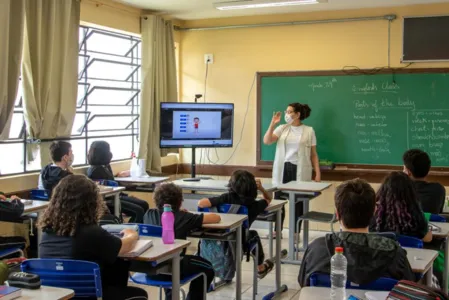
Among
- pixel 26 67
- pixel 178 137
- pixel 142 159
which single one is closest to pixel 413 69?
pixel 178 137

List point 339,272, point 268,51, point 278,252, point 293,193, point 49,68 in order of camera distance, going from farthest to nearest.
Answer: point 268,51 < point 293,193 < point 49,68 < point 278,252 < point 339,272

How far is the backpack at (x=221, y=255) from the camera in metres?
4.34

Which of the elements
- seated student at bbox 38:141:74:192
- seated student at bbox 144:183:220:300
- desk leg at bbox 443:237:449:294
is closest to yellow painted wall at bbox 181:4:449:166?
seated student at bbox 38:141:74:192

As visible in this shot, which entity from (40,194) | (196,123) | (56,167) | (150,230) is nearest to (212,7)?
(196,123)

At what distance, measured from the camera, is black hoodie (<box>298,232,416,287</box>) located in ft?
8.13

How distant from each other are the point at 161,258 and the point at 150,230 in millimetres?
542

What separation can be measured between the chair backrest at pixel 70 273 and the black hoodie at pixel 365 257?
3.46 feet

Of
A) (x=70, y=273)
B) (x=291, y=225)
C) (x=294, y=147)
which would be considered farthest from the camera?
(x=294, y=147)

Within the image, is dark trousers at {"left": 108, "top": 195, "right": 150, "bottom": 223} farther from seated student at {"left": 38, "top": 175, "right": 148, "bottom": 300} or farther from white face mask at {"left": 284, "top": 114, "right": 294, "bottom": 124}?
seated student at {"left": 38, "top": 175, "right": 148, "bottom": 300}

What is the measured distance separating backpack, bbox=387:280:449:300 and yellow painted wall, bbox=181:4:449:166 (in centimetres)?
543

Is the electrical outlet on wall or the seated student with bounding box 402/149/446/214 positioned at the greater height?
the electrical outlet on wall

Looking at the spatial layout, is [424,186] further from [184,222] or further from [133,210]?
[133,210]

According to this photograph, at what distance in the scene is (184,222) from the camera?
3680 millimetres

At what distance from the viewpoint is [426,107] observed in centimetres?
691
